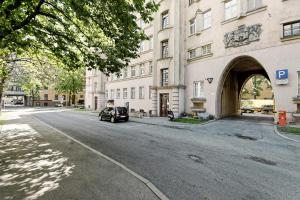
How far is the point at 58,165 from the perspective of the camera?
6.46 m

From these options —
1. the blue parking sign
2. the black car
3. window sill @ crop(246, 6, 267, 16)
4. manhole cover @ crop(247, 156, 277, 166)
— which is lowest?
manhole cover @ crop(247, 156, 277, 166)

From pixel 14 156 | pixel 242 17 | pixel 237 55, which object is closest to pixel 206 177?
pixel 14 156

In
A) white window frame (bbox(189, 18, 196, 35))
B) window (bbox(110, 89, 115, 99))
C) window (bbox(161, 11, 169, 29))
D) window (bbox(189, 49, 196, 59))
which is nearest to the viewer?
window (bbox(189, 49, 196, 59))

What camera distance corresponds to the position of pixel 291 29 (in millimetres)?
14141

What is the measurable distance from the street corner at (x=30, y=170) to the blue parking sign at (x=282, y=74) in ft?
49.7

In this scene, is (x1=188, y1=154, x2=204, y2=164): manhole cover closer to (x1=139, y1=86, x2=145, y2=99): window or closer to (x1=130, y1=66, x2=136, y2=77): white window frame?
(x1=139, y1=86, x2=145, y2=99): window

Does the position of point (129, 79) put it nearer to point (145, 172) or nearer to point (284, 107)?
point (284, 107)

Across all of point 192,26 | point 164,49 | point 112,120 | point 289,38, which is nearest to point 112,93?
point 164,49

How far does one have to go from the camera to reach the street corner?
4.57 m

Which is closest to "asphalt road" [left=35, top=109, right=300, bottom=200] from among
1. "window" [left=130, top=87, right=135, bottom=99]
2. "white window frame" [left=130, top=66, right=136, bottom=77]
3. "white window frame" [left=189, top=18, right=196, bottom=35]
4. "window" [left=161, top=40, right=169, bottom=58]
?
"white window frame" [left=189, top=18, right=196, bottom=35]

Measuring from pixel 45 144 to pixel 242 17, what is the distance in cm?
1794

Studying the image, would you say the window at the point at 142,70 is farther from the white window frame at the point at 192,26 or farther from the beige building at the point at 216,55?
the white window frame at the point at 192,26

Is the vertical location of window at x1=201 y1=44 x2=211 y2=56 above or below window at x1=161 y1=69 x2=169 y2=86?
above

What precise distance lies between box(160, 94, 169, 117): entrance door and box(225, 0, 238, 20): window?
10726mm
